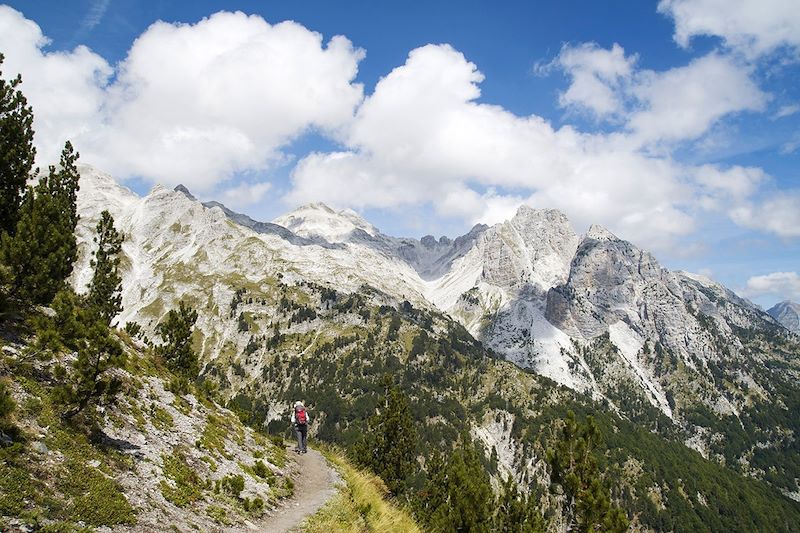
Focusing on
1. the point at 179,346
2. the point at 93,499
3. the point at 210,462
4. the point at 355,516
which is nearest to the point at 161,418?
the point at 210,462

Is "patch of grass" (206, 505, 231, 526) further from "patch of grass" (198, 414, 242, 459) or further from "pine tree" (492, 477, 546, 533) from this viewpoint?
"pine tree" (492, 477, 546, 533)

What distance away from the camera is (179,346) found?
38812 millimetres

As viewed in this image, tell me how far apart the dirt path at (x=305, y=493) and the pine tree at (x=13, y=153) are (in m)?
19.4

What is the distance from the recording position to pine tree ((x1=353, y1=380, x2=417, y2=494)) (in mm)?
51156

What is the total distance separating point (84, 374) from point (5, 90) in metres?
18.7

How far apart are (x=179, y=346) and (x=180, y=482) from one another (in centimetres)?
2299

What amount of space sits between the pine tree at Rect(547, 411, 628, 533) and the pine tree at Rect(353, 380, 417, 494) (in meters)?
24.9

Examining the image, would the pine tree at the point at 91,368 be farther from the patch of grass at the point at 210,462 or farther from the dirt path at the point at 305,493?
the dirt path at the point at 305,493

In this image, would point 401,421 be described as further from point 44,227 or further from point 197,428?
point 44,227

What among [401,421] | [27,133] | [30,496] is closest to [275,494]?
[30,496]

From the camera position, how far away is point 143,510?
575 inches

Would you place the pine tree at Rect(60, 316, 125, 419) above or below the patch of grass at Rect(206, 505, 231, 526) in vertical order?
above

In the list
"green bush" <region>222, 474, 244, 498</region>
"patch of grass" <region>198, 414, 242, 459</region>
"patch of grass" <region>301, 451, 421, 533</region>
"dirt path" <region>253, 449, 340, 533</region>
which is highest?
"patch of grass" <region>198, 414, 242, 459</region>

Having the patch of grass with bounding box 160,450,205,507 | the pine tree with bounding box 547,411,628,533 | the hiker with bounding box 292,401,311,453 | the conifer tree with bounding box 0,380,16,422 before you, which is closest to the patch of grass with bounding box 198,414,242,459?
the patch of grass with bounding box 160,450,205,507
